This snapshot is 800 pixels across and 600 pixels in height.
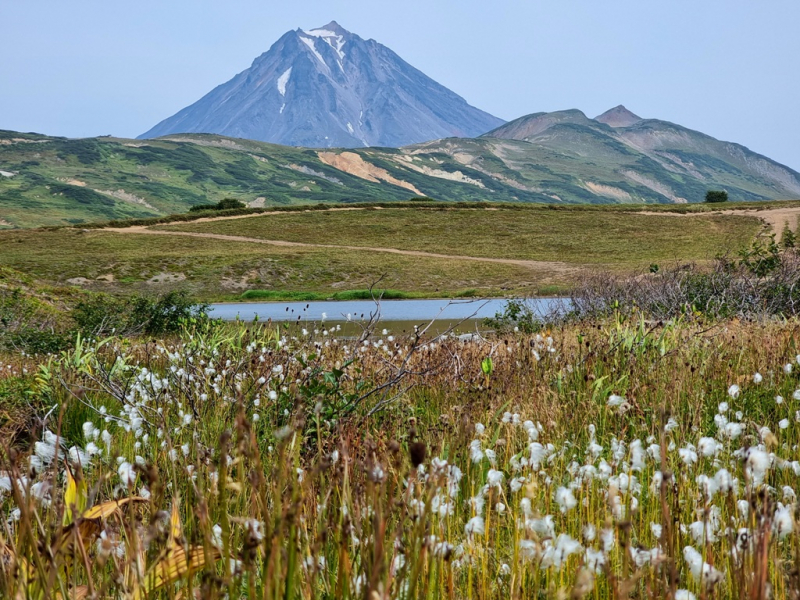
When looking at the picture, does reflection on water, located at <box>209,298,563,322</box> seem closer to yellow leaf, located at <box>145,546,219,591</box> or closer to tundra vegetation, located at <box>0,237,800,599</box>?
tundra vegetation, located at <box>0,237,800,599</box>

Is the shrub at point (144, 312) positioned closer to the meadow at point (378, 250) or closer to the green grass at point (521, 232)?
the meadow at point (378, 250)

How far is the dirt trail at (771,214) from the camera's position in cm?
5731

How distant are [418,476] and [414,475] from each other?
0.42 m

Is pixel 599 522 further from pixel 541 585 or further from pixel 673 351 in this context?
pixel 673 351

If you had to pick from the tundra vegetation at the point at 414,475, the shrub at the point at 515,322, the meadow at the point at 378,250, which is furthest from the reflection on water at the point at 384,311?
the tundra vegetation at the point at 414,475

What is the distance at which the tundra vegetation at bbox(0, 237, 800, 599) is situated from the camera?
172 centimetres

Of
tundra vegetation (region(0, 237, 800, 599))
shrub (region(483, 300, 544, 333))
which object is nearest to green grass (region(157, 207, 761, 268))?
shrub (region(483, 300, 544, 333))

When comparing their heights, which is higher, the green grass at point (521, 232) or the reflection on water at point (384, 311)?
the green grass at point (521, 232)

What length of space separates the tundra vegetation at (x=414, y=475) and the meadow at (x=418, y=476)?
2cm

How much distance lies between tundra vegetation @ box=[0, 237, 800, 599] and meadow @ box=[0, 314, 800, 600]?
20mm

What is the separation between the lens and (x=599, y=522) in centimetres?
289

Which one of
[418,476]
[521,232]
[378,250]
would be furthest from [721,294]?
[521,232]

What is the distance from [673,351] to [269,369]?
12.2 ft

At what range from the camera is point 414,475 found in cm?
240
